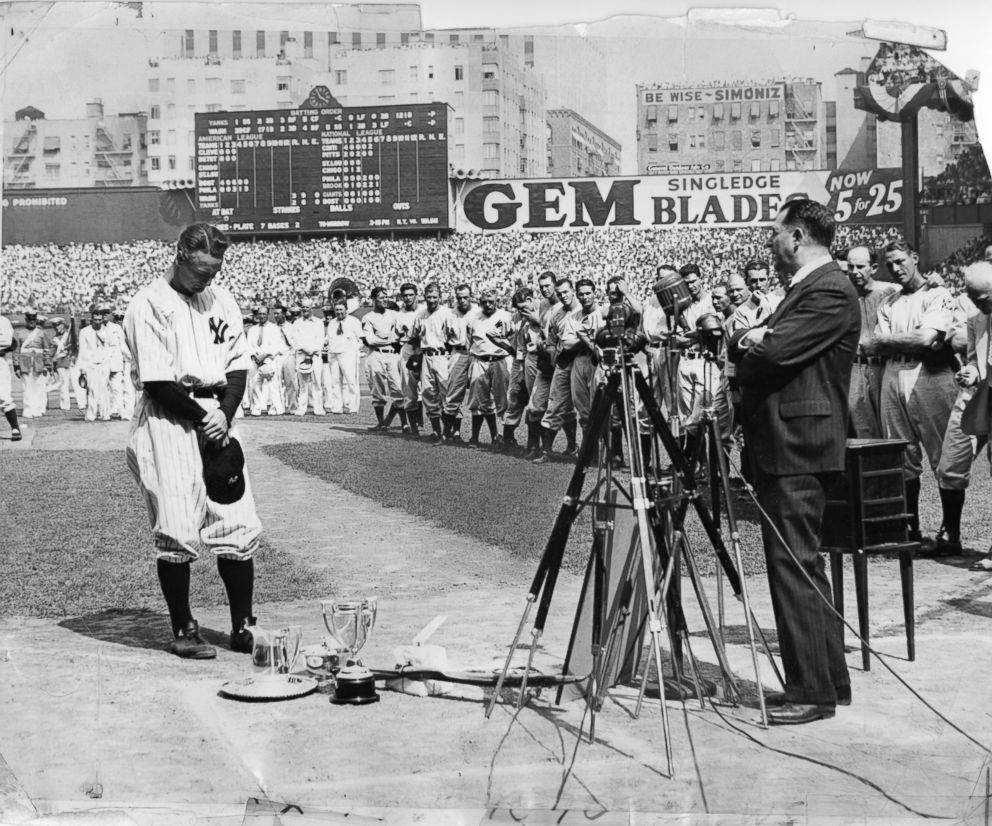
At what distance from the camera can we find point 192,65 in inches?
210

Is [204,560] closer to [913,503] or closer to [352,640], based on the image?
[352,640]

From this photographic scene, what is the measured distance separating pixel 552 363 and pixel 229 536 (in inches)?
180

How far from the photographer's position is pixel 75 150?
18.1ft

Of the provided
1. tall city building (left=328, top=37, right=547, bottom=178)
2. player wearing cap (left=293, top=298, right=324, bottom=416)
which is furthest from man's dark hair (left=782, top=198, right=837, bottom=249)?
player wearing cap (left=293, top=298, right=324, bottom=416)

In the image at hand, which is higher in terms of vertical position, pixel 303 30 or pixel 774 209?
pixel 303 30

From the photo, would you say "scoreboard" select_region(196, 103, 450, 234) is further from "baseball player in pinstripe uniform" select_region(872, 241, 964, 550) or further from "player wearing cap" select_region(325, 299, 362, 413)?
"baseball player in pinstripe uniform" select_region(872, 241, 964, 550)

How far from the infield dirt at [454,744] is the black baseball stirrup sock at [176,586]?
0.58 ft

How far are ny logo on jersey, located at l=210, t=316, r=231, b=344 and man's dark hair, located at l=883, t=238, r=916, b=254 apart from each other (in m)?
3.12

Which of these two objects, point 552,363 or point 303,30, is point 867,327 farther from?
point 303,30

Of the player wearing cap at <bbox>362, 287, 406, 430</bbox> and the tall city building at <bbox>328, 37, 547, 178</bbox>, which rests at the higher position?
the tall city building at <bbox>328, 37, 547, 178</bbox>

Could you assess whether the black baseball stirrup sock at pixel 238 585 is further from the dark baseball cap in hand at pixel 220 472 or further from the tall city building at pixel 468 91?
the tall city building at pixel 468 91

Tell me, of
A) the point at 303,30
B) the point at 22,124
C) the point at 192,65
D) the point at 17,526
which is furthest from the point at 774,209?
the point at 17,526

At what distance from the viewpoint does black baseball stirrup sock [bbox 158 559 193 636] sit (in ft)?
16.6

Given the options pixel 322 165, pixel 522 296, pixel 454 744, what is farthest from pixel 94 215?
pixel 454 744
